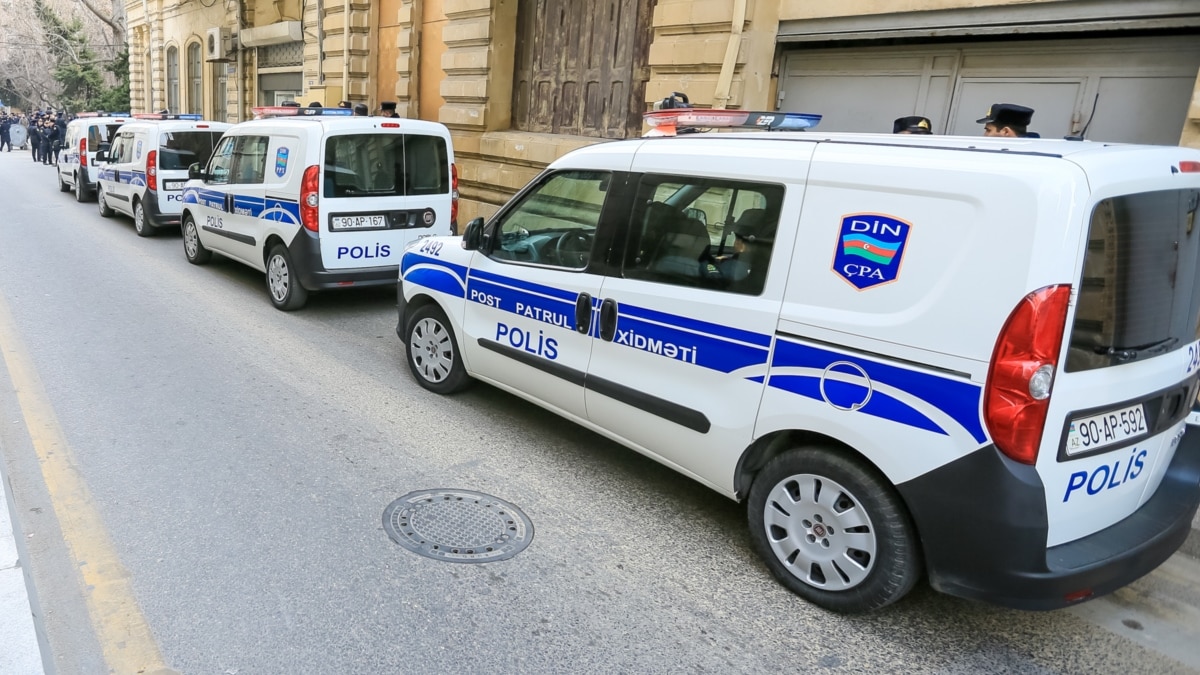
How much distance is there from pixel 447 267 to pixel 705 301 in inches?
90.4

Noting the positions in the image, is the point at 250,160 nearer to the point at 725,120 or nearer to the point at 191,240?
the point at 191,240

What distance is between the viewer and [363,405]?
17.6ft

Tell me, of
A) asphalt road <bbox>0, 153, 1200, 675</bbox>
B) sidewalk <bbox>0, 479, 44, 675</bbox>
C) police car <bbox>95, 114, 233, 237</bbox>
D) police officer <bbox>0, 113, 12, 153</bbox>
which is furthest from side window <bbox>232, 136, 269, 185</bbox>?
police officer <bbox>0, 113, 12, 153</bbox>

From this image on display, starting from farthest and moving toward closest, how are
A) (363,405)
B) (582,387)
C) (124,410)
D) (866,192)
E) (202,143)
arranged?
(202,143) → (363,405) → (124,410) → (582,387) → (866,192)

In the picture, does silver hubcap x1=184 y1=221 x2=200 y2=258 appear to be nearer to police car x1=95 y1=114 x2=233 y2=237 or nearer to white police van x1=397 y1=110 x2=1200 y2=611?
police car x1=95 y1=114 x2=233 y2=237

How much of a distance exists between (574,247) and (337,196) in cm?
375

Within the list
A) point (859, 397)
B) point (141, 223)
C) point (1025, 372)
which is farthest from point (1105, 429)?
point (141, 223)

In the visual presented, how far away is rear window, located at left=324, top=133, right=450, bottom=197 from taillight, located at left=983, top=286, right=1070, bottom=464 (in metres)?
6.08

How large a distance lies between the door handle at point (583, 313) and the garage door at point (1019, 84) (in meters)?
4.55

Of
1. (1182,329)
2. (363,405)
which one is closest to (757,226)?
(1182,329)

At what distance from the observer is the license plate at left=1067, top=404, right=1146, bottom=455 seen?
9.00 ft

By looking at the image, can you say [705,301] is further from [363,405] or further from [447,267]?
[363,405]

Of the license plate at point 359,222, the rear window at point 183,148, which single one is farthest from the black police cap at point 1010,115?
the rear window at point 183,148

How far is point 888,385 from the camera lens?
9.59ft
